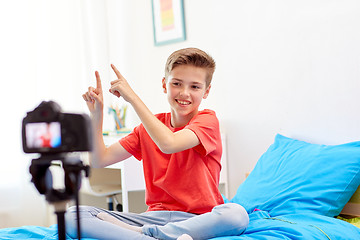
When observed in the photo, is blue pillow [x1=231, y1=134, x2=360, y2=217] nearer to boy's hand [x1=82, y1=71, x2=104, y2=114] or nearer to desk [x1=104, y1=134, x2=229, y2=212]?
desk [x1=104, y1=134, x2=229, y2=212]

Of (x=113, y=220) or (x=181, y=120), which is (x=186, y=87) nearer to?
(x=181, y=120)

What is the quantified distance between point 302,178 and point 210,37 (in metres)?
1.09

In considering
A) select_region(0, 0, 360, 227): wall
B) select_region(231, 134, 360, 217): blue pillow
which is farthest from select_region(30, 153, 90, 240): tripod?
select_region(0, 0, 360, 227): wall

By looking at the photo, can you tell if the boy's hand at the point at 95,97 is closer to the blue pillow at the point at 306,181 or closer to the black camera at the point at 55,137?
the black camera at the point at 55,137

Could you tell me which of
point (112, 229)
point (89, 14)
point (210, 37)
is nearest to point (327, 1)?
point (210, 37)

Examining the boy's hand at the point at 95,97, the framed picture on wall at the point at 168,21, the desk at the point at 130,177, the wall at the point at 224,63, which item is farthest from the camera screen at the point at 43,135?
the framed picture on wall at the point at 168,21

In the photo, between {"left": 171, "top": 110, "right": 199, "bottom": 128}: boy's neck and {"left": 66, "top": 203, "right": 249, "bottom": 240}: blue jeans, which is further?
{"left": 171, "top": 110, "right": 199, "bottom": 128}: boy's neck

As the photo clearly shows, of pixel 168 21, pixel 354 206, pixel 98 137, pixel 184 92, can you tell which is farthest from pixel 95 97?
pixel 168 21

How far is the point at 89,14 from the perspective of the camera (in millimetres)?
3279

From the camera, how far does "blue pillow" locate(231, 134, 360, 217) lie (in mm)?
1826

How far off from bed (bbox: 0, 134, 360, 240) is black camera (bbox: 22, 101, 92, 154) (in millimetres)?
690

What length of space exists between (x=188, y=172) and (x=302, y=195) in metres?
0.48

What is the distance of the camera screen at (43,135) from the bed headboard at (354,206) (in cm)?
135

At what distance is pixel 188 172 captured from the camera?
66.0 inches
